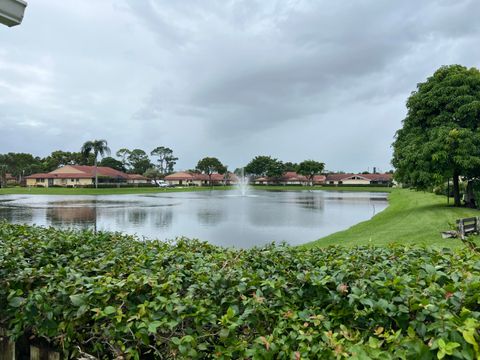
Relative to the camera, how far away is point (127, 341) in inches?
84.0

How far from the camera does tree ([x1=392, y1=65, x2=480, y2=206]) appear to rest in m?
19.7

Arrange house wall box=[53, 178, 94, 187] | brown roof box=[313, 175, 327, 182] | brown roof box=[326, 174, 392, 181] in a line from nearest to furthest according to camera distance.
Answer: house wall box=[53, 178, 94, 187] < brown roof box=[326, 174, 392, 181] < brown roof box=[313, 175, 327, 182]

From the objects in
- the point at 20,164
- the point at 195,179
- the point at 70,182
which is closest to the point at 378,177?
the point at 195,179

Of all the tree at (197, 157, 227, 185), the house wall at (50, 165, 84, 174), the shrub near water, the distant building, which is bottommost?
the shrub near water

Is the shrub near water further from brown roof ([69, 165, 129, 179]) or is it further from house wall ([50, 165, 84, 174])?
house wall ([50, 165, 84, 174])

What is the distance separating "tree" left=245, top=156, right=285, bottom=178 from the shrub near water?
365 feet

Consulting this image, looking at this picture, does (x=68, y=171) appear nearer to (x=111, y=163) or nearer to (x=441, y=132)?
(x=111, y=163)

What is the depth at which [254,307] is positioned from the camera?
1999 mm

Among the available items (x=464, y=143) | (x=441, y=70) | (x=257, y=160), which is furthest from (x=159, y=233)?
(x=257, y=160)

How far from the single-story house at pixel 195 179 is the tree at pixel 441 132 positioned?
97202mm

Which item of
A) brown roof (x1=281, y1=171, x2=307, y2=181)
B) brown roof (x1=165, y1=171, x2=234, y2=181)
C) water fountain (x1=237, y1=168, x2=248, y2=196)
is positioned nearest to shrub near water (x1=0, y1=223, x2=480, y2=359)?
water fountain (x1=237, y1=168, x2=248, y2=196)

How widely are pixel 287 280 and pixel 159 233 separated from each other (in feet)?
43.1

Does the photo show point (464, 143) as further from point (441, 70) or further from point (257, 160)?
point (257, 160)

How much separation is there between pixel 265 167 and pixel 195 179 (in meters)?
25.1
